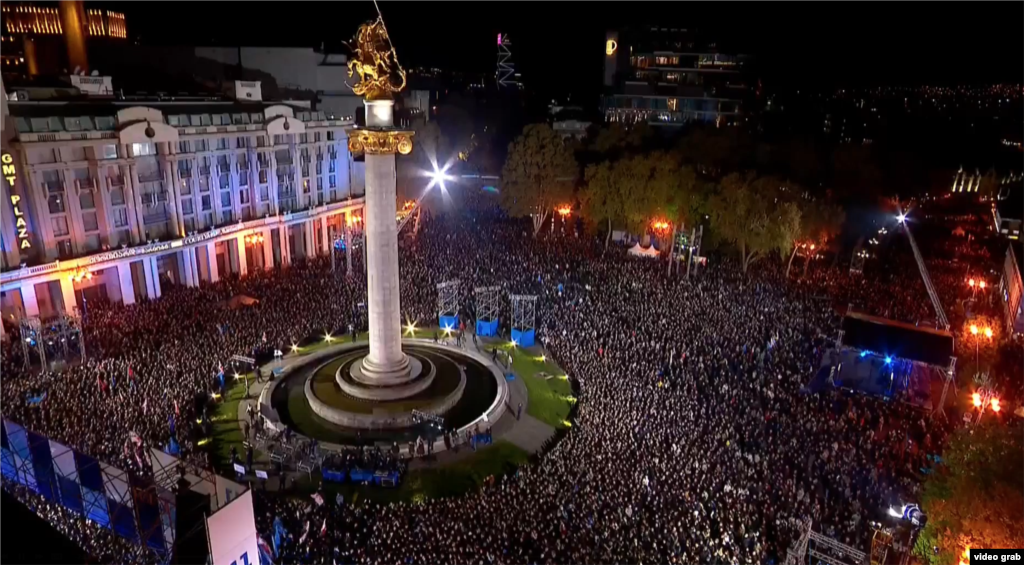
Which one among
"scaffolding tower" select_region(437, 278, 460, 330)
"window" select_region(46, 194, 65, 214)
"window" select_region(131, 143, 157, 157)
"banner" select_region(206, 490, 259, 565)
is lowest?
"scaffolding tower" select_region(437, 278, 460, 330)

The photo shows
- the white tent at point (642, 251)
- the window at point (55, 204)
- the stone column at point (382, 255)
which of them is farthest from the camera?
the white tent at point (642, 251)

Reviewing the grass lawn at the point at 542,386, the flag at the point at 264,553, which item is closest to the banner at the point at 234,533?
the flag at the point at 264,553

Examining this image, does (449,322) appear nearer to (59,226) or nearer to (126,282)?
Answer: (126,282)

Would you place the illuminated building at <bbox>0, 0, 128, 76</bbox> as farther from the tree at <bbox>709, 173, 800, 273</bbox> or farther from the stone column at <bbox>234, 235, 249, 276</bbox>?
the tree at <bbox>709, 173, 800, 273</bbox>

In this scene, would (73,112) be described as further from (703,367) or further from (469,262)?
(703,367)

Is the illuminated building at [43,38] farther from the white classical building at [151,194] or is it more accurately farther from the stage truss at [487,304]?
the stage truss at [487,304]

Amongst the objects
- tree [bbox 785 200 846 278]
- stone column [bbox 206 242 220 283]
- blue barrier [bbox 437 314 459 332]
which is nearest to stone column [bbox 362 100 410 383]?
blue barrier [bbox 437 314 459 332]

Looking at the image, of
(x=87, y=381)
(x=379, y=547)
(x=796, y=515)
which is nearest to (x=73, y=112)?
(x=87, y=381)
